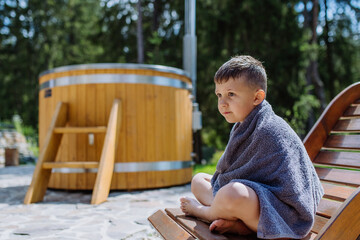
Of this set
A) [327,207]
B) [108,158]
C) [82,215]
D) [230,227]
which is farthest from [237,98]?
[108,158]

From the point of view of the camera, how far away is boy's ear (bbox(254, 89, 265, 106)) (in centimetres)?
154

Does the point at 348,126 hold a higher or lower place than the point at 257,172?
higher

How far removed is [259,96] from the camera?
1546 millimetres

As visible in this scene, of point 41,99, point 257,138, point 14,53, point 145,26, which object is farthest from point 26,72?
point 257,138

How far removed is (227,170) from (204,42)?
915cm

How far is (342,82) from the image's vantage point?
1232 centimetres

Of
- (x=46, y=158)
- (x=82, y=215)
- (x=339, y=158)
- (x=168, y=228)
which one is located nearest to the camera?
(x=168, y=228)

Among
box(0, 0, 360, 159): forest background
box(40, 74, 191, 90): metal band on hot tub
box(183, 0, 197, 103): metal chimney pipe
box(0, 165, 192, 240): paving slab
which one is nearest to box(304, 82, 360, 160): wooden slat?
box(0, 165, 192, 240): paving slab

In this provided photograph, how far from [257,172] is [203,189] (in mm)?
408

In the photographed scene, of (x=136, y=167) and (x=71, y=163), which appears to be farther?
(x=136, y=167)

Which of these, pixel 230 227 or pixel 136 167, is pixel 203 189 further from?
pixel 136 167

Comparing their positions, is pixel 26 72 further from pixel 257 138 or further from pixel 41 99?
pixel 257 138

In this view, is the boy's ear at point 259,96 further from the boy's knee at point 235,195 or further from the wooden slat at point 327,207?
the wooden slat at point 327,207

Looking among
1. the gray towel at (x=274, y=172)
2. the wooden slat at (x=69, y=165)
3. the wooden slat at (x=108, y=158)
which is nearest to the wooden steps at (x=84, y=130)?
the wooden slat at (x=108, y=158)
